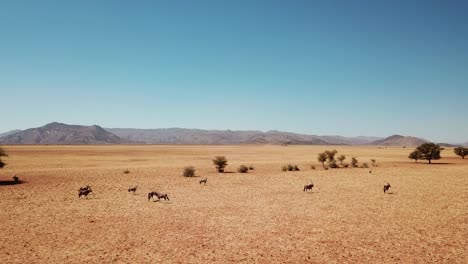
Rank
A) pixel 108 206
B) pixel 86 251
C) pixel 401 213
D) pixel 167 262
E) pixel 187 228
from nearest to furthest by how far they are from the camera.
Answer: pixel 167 262 → pixel 86 251 → pixel 187 228 → pixel 401 213 → pixel 108 206

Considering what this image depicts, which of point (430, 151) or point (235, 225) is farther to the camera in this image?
point (430, 151)

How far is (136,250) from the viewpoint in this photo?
51.1 ft

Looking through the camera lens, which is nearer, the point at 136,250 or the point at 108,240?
the point at 136,250

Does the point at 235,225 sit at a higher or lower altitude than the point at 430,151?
lower

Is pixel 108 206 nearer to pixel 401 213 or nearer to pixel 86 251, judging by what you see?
pixel 86 251

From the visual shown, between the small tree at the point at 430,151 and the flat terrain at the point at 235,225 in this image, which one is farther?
the small tree at the point at 430,151

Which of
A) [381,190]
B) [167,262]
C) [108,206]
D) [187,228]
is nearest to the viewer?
[167,262]

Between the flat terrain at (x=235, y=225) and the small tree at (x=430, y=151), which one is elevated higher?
the small tree at (x=430, y=151)

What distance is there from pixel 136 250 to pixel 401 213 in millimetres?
17187

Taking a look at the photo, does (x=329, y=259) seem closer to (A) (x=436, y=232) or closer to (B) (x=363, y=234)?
(B) (x=363, y=234)

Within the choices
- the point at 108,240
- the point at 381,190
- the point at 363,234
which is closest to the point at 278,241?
the point at 363,234

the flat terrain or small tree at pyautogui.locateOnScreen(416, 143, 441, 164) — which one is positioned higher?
small tree at pyautogui.locateOnScreen(416, 143, 441, 164)

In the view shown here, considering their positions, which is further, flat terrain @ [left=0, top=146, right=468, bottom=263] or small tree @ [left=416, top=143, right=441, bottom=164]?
small tree @ [left=416, top=143, right=441, bottom=164]

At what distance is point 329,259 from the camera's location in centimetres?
1450
